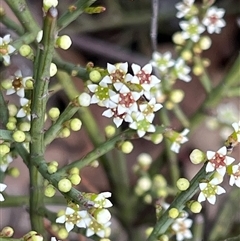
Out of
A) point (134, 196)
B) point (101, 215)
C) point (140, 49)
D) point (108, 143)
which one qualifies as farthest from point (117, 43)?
point (101, 215)

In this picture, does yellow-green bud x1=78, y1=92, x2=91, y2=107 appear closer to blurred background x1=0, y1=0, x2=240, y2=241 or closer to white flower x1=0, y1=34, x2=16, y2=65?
white flower x1=0, y1=34, x2=16, y2=65

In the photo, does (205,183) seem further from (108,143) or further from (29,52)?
(29,52)

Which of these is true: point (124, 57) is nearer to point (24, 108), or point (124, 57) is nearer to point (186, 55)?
point (186, 55)

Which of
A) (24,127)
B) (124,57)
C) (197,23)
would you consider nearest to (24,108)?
(24,127)

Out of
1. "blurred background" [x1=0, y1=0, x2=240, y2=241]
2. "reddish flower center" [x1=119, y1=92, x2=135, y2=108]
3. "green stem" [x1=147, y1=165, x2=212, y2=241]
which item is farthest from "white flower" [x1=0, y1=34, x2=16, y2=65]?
"blurred background" [x1=0, y1=0, x2=240, y2=241]

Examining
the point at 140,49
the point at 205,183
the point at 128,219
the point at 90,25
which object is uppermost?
the point at 90,25

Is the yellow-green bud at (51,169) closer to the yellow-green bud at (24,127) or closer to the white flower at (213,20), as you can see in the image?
the yellow-green bud at (24,127)
